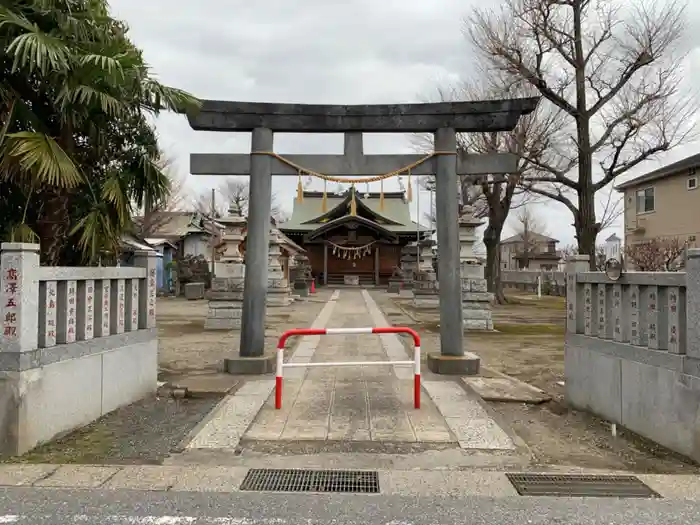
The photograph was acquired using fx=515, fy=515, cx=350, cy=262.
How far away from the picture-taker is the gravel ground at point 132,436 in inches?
181

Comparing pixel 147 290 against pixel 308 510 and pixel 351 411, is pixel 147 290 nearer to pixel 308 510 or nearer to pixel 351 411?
pixel 351 411

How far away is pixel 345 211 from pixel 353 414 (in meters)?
33.5

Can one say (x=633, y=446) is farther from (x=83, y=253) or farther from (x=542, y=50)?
(x=542, y=50)

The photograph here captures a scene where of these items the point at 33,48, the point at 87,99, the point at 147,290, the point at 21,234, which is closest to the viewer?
the point at 33,48

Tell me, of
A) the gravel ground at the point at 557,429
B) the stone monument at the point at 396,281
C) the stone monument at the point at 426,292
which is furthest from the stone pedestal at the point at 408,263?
the gravel ground at the point at 557,429

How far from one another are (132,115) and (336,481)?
17.5 feet

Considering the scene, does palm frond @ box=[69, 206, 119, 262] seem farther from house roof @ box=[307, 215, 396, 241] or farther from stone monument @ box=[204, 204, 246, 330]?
house roof @ box=[307, 215, 396, 241]

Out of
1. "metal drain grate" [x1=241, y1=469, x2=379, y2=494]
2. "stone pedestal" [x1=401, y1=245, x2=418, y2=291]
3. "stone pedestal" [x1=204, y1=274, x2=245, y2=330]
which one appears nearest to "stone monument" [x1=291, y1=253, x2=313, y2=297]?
"stone pedestal" [x1=401, y1=245, x2=418, y2=291]

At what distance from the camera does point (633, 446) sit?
506 centimetres

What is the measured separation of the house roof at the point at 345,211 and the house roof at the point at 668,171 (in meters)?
14.1

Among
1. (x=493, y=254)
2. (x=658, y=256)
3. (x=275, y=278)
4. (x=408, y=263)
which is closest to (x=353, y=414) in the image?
(x=275, y=278)

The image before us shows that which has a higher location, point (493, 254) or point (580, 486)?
point (493, 254)

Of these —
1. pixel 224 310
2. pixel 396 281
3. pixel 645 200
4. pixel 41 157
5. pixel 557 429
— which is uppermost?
pixel 645 200

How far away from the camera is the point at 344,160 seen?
810 cm
